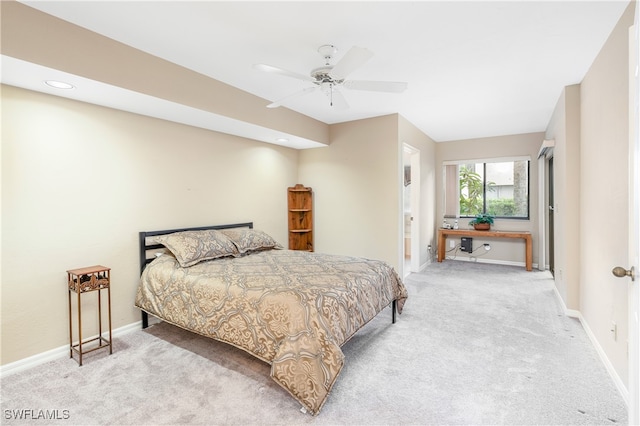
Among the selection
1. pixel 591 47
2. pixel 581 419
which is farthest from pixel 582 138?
pixel 581 419

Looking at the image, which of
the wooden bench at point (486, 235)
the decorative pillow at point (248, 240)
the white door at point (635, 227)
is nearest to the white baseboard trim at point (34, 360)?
the decorative pillow at point (248, 240)

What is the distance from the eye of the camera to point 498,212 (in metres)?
6.18

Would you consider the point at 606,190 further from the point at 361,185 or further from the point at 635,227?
the point at 361,185

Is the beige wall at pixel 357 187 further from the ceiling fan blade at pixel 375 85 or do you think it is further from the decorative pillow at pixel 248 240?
the ceiling fan blade at pixel 375 85

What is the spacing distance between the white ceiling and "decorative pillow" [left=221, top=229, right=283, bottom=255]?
1.45 meters

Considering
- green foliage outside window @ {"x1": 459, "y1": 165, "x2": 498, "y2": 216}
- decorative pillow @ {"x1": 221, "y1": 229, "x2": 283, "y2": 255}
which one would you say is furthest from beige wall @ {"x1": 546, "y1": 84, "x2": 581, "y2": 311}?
decorative pillow @ {"x1": 221, "y1": 229, "x2": 283, "y2": 255}

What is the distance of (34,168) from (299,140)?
297 cm

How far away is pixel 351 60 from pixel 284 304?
66.7 inches

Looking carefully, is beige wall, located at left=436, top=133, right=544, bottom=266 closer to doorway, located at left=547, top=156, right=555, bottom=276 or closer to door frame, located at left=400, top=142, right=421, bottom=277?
doorway, located at left=547, top=156, right=555, bottom=276

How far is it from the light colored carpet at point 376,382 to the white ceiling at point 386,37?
2.23 m

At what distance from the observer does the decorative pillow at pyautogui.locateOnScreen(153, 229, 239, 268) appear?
2.98 metres

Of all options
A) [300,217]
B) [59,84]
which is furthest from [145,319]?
[300,217]

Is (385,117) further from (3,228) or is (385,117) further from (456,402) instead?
(3,228)

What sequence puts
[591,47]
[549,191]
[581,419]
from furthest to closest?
[549,191] < [591,47] < [581,419]
